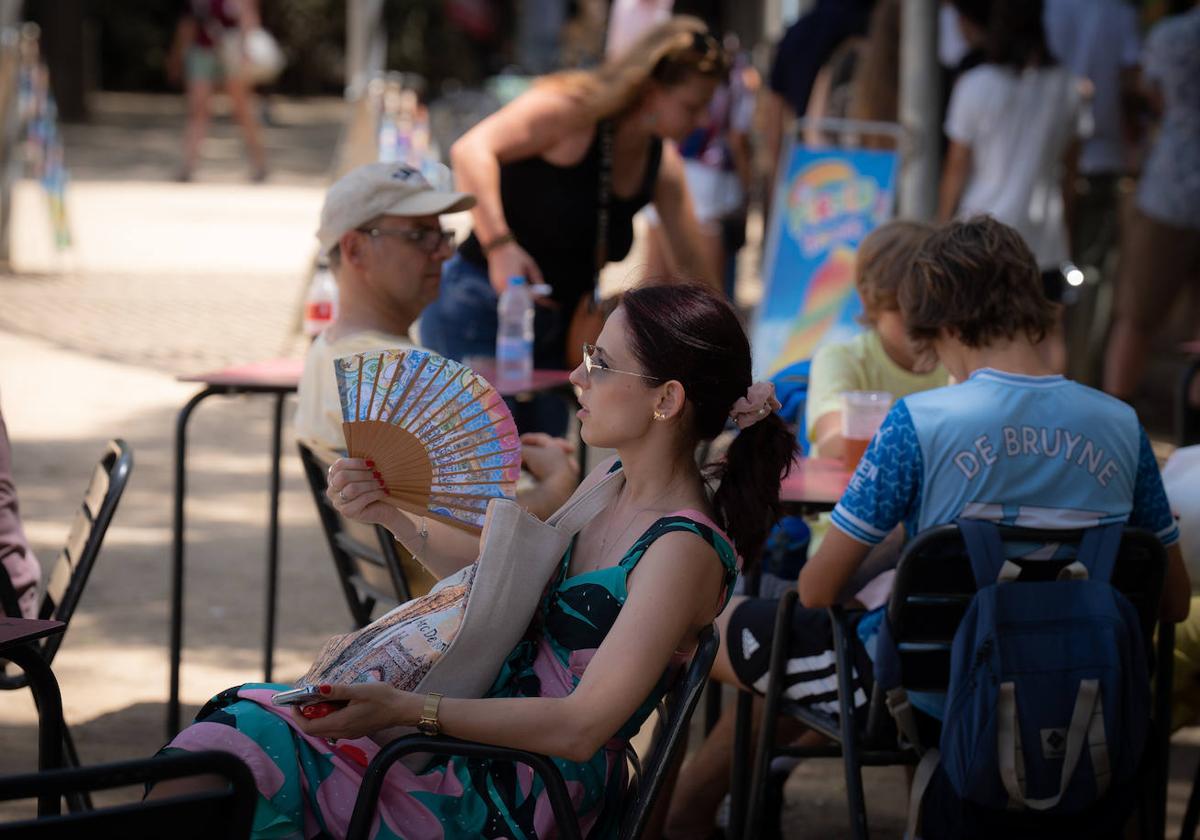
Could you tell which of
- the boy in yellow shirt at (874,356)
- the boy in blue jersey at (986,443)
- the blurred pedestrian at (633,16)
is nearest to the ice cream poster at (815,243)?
the blurred pedestrian at (633,16)

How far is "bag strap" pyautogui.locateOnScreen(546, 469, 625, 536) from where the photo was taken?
8.52 ft

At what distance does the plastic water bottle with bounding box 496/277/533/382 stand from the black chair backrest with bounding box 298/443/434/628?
940mm

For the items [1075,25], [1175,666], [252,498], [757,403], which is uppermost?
[1075,25]

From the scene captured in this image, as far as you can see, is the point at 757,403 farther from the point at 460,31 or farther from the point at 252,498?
the point at 460,31

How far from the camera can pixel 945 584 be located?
2801 mm

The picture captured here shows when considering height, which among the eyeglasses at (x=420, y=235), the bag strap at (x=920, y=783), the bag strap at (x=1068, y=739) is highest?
the eyeglasses at (x=420, y=235)

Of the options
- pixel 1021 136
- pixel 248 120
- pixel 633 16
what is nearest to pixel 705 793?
pixel 1021 136

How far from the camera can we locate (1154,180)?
712 cm

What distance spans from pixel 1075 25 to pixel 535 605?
21.0 ft

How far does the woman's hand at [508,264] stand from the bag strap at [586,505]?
6.79 ft

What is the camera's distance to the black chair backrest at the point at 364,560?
3307 mm

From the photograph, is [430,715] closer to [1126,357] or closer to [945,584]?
[945,584]

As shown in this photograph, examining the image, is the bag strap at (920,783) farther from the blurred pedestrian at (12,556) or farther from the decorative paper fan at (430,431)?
the blurred pedestrian at (12,556)

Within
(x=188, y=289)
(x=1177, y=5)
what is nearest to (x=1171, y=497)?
(x=1177, y=5)
